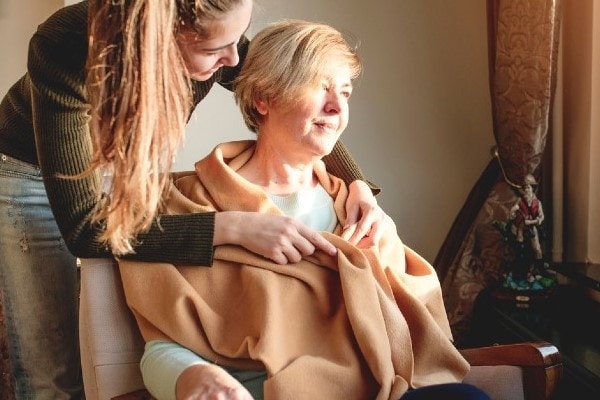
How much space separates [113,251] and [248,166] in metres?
0.40

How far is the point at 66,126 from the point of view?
4.66 feet

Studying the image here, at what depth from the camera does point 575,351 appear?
1.92 meters

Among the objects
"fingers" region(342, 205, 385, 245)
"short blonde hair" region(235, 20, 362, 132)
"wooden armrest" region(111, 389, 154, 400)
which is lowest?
"wooden armrest" region(111, 389, 154, 400)

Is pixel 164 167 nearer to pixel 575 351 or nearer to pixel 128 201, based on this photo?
pixel 128 201

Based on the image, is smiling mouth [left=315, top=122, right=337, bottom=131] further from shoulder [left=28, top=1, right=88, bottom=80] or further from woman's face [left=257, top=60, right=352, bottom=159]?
shoulder [left=28, top=1, right=88, bottom=80]

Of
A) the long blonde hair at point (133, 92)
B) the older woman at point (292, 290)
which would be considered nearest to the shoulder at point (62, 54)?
the long blonde hair at point (133, 92)

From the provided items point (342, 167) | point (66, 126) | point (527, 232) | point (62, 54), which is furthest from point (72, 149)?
point (527, 232)

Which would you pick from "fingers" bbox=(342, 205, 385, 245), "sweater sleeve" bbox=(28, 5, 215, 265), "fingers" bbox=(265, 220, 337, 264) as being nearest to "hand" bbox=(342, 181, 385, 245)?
"fingers" bbox=(342, 205, 385, 245)

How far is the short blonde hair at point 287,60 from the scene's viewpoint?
65.2 inches

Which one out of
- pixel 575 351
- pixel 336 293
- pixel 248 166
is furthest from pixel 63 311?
pixel 575 351

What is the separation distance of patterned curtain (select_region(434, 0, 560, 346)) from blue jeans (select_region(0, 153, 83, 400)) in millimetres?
1218

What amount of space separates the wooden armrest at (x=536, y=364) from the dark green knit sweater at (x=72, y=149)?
63 cm

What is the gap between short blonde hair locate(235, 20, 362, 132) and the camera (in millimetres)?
1656

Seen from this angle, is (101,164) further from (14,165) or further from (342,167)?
(342,167)
